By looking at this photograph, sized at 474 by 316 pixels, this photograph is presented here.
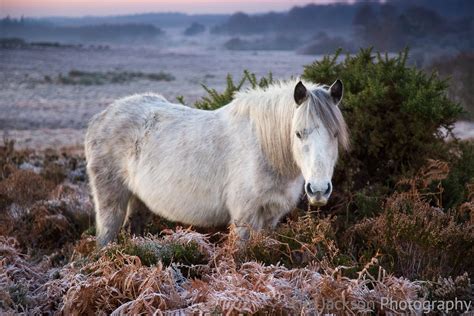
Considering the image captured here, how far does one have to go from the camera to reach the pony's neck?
4.00 m

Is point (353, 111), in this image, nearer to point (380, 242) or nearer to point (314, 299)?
point (380, 242)

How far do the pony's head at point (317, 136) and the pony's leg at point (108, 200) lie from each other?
1996 mm

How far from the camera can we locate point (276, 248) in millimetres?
3674

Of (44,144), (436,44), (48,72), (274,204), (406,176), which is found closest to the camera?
(274,204)

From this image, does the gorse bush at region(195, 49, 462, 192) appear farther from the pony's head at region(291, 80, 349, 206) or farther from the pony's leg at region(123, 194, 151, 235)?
the pony's head at region(291, 80, 349, 206)

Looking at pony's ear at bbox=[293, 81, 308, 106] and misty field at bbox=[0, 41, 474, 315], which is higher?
pony's ear at bbox=[293, 81, 308, 106]

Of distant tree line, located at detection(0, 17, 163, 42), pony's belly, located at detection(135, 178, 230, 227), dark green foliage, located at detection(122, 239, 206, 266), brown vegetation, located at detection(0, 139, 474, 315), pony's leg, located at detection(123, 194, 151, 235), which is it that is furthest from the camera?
distant tree line, located at detection(0, 17, 163, 42)

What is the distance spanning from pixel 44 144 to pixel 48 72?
25465 mm

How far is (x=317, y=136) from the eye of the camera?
358 cm

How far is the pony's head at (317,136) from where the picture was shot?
3.39m

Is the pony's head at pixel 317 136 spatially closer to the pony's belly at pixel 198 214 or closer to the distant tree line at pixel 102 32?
the pony's belly at pixel 198 214

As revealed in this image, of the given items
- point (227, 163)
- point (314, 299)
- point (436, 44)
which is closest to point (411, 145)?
point (227, 163)

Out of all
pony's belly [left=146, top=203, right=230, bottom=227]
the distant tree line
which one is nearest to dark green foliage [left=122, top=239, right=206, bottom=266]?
pony's belly [left=146, top=203, right=230, bottom=227]

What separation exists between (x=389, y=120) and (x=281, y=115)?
2244mm
